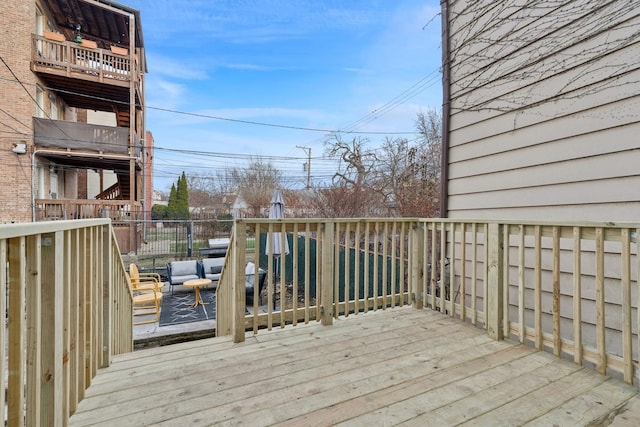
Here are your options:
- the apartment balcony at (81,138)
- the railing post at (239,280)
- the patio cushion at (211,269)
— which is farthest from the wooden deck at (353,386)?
the apartment balcony at (81,138)

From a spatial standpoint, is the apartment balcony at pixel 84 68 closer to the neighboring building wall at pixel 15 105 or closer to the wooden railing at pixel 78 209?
the neighboring building wall at pixel 15 105

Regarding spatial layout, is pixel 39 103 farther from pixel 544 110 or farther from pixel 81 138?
pixel 544 110

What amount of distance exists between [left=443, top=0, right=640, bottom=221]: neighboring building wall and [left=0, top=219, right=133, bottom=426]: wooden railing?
3.70 m

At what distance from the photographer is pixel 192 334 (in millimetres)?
4969

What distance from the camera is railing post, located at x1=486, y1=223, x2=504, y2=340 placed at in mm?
2613

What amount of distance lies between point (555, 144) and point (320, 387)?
3.03m

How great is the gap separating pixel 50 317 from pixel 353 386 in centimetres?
158

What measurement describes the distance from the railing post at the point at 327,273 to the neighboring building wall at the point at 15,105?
11.6m

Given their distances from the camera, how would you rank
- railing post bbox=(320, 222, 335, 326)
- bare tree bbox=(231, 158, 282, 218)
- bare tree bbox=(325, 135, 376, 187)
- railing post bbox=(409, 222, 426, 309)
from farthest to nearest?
bare tree bbox=(231, 158, 282, 218) → bare tree bbox=(325, 135, 376, 187) → railing post bbox=(409, 222, 426, 309) → railing post bbox=(320, 222, 335, 326)

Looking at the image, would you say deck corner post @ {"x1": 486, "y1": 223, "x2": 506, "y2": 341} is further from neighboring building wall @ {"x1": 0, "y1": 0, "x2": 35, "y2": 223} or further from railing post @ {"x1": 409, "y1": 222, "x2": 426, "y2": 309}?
neighboring building wall @ {"x1": 0, "y1": 0, "x2": 35, "y2": 223}

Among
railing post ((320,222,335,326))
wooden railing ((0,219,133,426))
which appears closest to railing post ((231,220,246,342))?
railing post ((320,222,335,326))

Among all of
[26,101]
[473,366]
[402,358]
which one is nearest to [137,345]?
[402,358]

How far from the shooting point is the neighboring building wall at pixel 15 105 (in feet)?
31.6

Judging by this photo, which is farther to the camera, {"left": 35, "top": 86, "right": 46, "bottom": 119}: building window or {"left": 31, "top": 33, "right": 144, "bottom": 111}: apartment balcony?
{"left": 35, "top": 86, "right": 46, "bottom": 119}: building window
